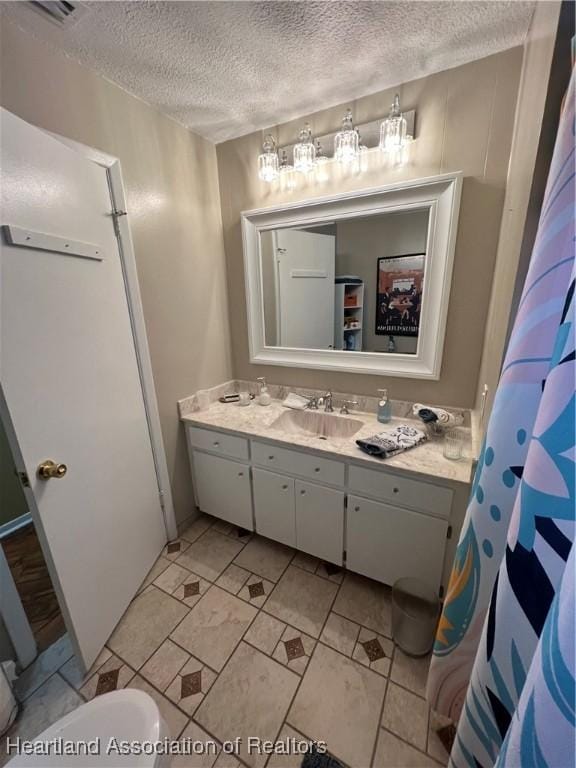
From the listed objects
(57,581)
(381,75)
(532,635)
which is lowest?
(57,581)

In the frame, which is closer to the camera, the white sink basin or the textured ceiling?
the textured ceiling

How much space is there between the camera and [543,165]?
2.19 feet

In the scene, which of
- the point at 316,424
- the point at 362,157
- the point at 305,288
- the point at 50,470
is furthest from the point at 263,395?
the point at 362,157

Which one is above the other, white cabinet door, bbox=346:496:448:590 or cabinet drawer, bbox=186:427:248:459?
cabinet drawer, bbox=186:427:248:459

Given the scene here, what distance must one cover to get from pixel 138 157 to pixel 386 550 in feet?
7.41

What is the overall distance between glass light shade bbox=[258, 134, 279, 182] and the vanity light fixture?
0.12ft

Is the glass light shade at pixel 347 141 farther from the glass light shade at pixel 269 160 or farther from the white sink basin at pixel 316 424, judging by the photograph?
the white sink basin at pixel 316 424

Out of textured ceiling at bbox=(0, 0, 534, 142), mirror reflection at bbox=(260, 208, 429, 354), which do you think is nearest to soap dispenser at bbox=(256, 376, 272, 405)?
mirror reflection at bbox=(260, 208, 429, 354)

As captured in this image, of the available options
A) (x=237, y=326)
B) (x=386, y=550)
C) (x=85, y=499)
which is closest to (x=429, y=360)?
(x=386, y=550)

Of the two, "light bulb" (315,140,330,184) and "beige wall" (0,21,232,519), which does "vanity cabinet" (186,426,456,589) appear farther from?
"light bulb" (315,140,330,184)

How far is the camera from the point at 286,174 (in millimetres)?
1697

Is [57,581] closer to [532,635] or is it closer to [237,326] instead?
[532,635]

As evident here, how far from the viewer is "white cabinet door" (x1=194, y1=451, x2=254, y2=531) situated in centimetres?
176

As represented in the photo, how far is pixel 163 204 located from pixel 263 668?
2.26 metres
